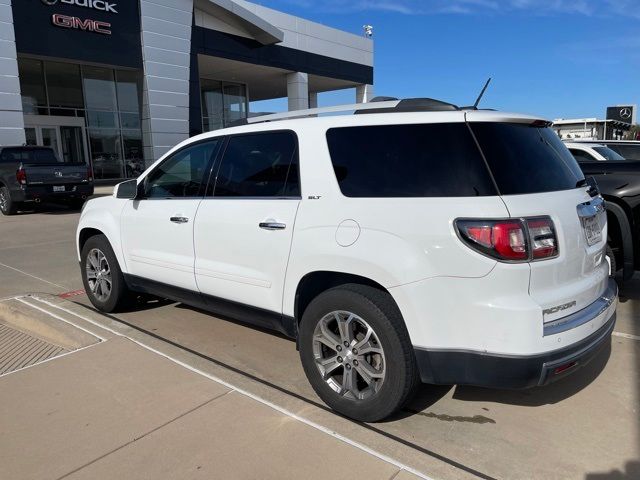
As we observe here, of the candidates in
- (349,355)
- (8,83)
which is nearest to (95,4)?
(8,83)

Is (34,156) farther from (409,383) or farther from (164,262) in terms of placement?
(409,383)

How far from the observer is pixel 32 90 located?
22.4 meters

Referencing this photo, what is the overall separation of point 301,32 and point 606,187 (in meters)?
25.6

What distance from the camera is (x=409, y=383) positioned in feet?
9.35

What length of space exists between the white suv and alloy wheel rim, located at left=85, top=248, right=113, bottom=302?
1683 millimetres

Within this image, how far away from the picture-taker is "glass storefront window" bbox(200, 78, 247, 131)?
101 feet

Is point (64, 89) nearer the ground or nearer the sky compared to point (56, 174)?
nearer the sky

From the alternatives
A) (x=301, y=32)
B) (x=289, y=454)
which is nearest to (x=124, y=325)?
(x=289, y=454)

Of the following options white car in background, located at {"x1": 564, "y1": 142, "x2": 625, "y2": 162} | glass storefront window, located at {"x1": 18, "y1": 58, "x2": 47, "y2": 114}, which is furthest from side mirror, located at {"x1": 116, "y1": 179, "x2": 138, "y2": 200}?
glass storefront window, located at {"x1": 18, "y1": 58, "x2": 47, "y2": 114}

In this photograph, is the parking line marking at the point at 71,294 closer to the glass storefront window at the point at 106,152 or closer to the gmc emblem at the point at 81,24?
the gmc emblem at the point at 81,24

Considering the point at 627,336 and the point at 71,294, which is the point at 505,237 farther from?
the point at 71,294

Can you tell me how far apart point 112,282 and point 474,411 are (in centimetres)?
352

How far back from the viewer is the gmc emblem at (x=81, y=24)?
63.2ft

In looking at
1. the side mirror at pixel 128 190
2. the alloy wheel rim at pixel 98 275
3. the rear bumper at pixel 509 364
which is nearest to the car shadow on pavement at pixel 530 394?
the rear bumper at pixel 509 364
